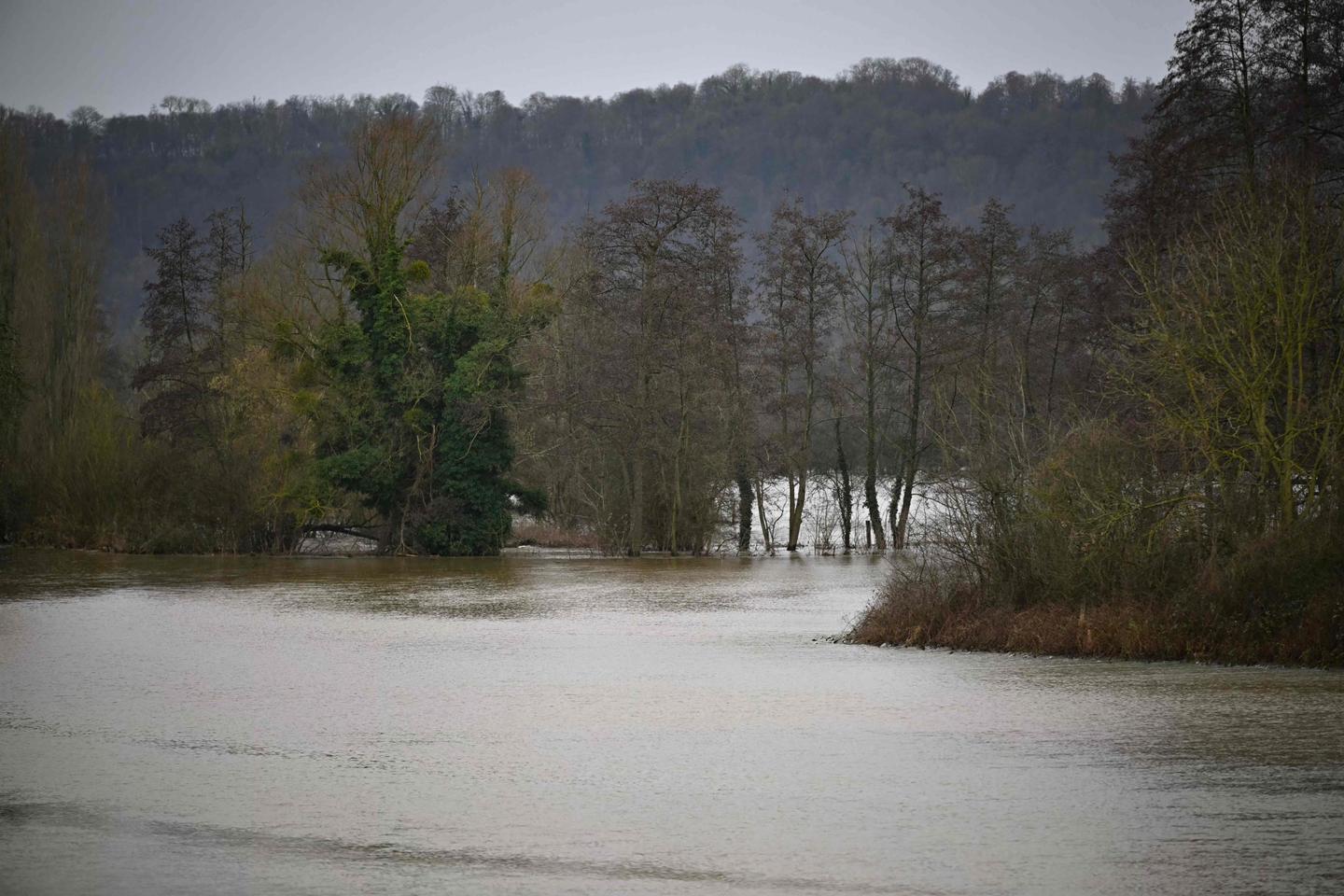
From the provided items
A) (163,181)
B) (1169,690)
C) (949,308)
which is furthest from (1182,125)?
(163,181)

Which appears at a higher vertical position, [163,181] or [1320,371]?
[163,181]

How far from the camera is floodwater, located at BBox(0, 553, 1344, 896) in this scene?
28.2ft

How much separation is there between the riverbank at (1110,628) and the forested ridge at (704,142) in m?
61.5

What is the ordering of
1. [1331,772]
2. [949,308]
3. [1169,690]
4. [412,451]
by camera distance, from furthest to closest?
1. [949,308]
2. [412,451]
3. [1169,690]
4. [1331,772]

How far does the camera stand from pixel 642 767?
39.2ft

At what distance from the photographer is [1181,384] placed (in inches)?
888

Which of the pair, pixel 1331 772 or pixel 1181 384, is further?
pixel 1181 384

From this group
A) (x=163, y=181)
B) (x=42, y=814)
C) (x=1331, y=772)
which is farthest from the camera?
(x=163, y=181)

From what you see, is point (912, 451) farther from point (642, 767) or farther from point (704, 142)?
point (704, 142)

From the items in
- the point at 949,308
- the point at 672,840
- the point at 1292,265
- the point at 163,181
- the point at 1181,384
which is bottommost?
the point at 672,840

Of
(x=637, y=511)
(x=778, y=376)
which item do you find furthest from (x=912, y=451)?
(x=637, y=511)

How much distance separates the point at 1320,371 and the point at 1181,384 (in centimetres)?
219

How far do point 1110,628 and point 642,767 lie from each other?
984cm

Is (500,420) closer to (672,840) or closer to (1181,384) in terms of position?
(1181,384)
